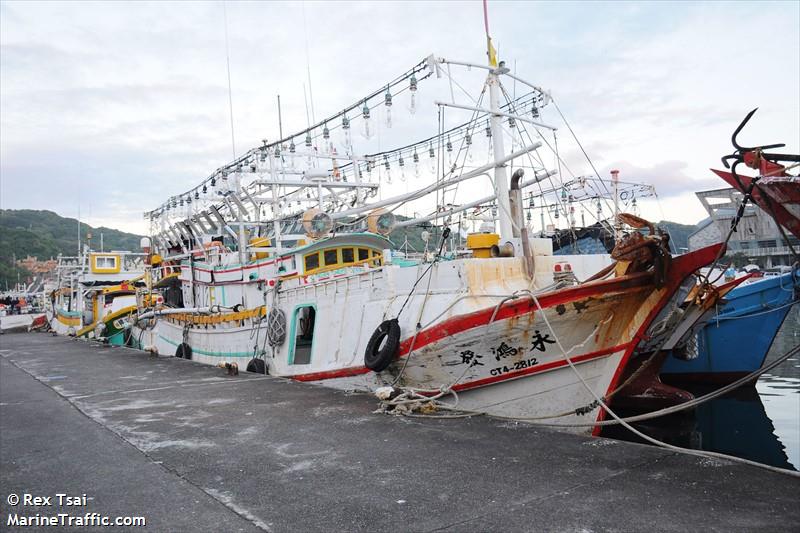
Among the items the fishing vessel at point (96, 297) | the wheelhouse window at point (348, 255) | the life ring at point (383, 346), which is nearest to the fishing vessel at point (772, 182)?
the life ring at point (383, 346)

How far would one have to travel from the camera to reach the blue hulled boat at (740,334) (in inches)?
488

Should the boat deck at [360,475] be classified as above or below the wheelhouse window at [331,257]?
below

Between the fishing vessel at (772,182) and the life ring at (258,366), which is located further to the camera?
the life ring at (258,366)

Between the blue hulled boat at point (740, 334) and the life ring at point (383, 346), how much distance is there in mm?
7246

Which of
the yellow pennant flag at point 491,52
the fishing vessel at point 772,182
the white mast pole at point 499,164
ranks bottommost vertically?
the fishing vessel at point 772,182

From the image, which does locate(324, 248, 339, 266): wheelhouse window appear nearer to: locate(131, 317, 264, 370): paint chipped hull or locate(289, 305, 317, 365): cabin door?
locate(289, 305, 317, 365): cabin door

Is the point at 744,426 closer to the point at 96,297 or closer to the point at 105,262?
the point at 96,297

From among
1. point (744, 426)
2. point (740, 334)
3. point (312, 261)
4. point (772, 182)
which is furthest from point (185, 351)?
point (772, 182)

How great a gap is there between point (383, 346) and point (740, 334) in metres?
9.05

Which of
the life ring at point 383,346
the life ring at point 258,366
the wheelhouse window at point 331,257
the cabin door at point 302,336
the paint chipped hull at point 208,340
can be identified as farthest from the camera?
the wheelhouse window at point 331,257

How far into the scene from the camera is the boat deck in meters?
3.98

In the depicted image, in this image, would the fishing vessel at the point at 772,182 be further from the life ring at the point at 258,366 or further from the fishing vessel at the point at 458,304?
the life ring at the point at 258,366

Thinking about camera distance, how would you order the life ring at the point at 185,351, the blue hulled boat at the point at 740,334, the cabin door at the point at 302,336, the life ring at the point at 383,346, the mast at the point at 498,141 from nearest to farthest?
the life ring at the point at 383,346 → the mast at the point at 498,141 → the cabin door at the point at 302,336 → the blue hulled boat at the point at 740,334 → the life ring at the point at 185,351

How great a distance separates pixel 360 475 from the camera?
498 cm
